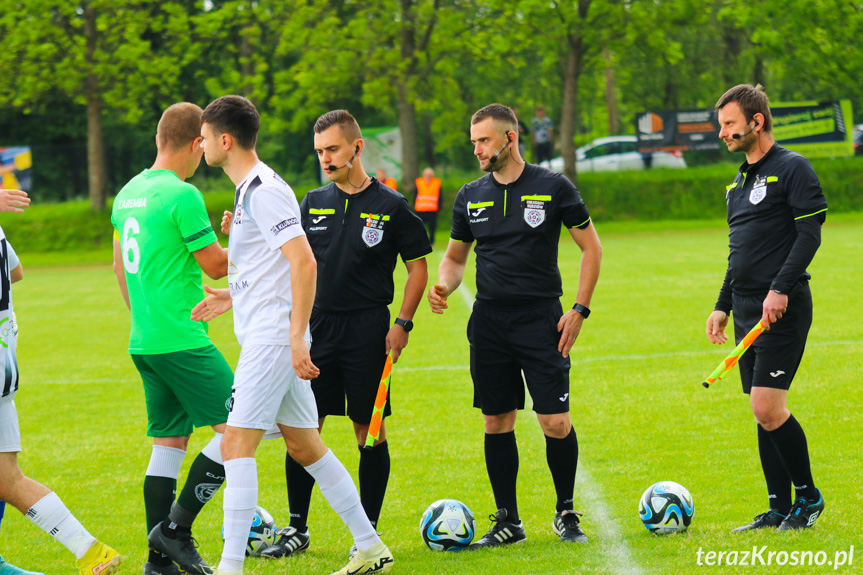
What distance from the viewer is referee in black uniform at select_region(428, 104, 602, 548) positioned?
16.0 feet

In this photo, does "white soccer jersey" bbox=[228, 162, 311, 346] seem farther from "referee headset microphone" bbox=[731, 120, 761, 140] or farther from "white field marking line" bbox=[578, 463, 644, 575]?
"referee headset microphone" bbox=[731, 120, 761, 140]

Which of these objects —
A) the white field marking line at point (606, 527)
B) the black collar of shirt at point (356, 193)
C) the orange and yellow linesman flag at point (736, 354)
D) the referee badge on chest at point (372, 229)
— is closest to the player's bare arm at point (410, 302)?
the referee badge on chest at point (372, 229)

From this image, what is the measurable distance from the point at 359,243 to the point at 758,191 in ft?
7.03

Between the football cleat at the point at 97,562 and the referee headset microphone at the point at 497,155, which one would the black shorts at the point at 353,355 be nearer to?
the referee headset microphone at the point at 497,155

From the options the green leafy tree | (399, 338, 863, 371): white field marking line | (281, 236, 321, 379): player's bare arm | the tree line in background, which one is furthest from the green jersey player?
the green leafy tree

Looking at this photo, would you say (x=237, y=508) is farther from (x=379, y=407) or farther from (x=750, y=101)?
(x=750, y=101)

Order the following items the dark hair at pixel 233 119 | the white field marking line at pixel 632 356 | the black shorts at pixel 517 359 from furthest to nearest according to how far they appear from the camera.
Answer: the white field marking line at pixel 632 356, the black shorts at pixel 517 359, the dark hair at pixel 233 119

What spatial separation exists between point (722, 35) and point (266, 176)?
143ft

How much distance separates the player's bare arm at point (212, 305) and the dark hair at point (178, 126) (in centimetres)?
84

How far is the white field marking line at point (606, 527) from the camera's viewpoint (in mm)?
4398

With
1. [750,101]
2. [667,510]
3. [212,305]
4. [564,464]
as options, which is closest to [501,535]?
[564,464]

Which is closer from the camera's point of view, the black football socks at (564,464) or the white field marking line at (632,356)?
the black football socks at (564,464)

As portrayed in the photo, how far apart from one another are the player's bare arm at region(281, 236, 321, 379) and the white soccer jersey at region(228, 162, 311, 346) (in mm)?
66

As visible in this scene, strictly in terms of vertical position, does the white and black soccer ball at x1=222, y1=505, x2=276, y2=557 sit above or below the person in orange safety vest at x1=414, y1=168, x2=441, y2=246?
below
